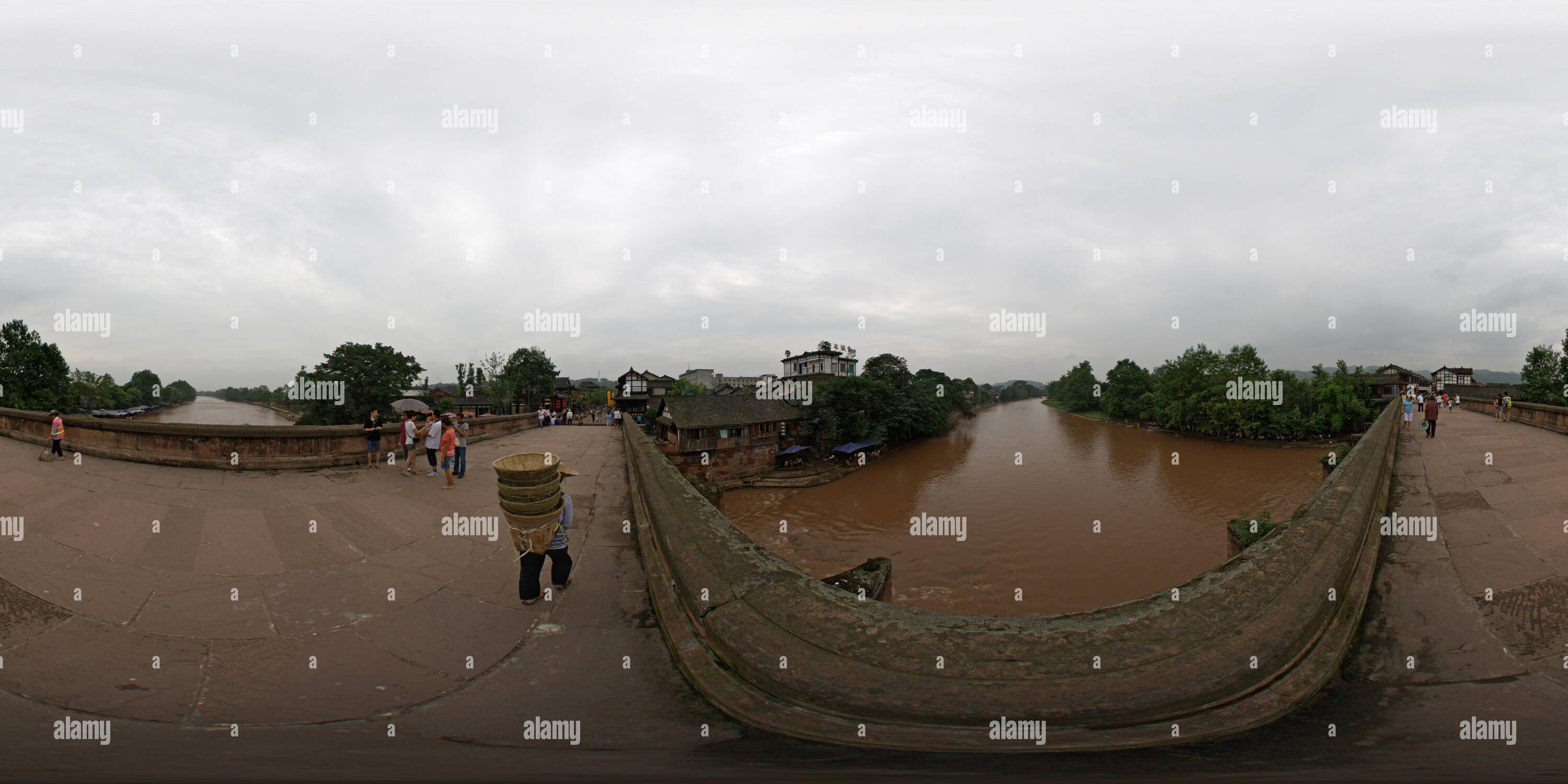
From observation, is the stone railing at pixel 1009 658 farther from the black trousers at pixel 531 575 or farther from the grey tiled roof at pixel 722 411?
the grey tiled roof at pixel 722 411

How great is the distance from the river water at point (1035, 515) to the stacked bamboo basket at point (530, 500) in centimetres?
814

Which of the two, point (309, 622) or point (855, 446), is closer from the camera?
point (309, 622)

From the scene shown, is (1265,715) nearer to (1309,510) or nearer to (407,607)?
(1309,510)

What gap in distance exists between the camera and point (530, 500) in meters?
3.86

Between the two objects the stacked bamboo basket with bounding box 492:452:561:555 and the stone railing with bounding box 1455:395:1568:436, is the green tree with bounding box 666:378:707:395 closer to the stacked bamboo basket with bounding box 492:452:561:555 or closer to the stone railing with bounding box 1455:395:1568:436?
the stone railing with bounding box 1455:395:1568:436

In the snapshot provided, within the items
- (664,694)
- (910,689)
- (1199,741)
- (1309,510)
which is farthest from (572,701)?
(1309,510)

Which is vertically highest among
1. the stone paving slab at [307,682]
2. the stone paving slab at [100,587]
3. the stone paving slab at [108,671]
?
the stone paving slab at [100,587]

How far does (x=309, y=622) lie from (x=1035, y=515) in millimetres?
24174

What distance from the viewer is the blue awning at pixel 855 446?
3559 centimetres

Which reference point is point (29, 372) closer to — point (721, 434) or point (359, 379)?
point (359, 379)

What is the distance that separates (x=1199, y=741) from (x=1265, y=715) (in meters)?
0.50

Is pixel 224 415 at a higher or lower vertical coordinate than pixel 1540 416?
lower

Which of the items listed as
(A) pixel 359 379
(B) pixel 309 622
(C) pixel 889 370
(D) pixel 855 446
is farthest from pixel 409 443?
(C) pixel 889 370

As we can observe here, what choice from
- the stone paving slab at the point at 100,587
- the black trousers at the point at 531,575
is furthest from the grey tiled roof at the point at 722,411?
the black trousers at the point at 531,575
